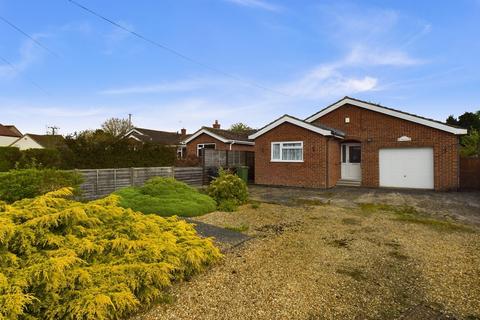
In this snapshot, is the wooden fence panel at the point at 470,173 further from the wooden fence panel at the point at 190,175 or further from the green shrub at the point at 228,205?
the wooden fence panel at the point at 190,175

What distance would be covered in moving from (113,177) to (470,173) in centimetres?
1669

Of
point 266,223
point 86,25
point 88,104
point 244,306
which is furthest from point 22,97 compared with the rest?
point 244,306

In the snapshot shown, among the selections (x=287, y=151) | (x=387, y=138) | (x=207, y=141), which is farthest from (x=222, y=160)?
(x=387, y=138)

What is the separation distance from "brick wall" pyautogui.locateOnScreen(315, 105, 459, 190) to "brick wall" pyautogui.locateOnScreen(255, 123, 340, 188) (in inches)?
57.9

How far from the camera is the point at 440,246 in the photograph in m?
5.54

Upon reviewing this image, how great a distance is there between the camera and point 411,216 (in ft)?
27.3

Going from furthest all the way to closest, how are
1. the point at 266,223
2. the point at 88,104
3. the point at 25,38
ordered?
the point at 88,104, the point at 25,38, the point at 266,223

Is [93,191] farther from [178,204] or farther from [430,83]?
[430,83]

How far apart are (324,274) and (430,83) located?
1600cm

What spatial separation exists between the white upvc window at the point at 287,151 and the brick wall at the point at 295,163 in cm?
18

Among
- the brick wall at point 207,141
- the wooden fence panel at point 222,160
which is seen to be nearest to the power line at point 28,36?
the wooden fence panel at point 222,160

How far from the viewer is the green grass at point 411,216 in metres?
7.04

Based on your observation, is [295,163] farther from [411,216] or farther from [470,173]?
[470,173]

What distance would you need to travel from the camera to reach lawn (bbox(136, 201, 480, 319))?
321 centimetres
